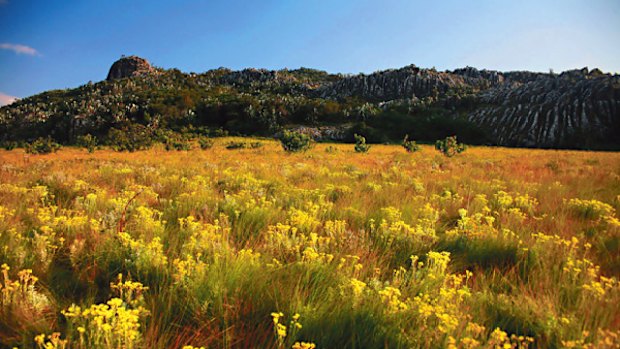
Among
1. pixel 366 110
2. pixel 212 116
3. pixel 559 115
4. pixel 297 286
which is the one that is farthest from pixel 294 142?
pixel 212 116

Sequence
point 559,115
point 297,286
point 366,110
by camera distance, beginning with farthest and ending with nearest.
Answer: point 366,110
point 559,115
point 297,286

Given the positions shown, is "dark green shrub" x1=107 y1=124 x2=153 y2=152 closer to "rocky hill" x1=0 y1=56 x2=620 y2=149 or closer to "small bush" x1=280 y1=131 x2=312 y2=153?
"rocky hill" x1=0 y1=56 x2=620 y2=149

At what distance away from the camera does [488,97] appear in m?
104

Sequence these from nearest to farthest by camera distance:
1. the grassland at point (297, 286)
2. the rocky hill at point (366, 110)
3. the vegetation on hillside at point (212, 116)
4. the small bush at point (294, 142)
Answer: the grassland at point (297, 286)
the small bush at point (294, 142)
the rocky hill at point (366, 110)
the vegetation on hillside at point (212, 116)

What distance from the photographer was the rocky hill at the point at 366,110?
7600cm

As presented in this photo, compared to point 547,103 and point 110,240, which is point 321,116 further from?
point 110,240

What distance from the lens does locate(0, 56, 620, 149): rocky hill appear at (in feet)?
249

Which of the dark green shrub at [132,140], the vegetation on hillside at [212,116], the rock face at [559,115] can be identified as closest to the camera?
the dark green shrub at [132,140]

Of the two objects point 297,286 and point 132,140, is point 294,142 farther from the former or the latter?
point 297,286

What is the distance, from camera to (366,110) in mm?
104562

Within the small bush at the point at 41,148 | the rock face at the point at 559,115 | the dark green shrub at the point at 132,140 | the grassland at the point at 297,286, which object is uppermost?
the rock face at the point at 559,115

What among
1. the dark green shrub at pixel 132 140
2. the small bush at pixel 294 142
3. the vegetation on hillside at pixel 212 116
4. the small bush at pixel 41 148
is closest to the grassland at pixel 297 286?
the small bush at pixel 294 142

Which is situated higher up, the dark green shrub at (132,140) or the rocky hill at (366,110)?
the rocky hill at (366,110)

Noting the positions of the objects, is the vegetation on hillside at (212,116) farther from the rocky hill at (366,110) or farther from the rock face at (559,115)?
the rock face at (559,115)
